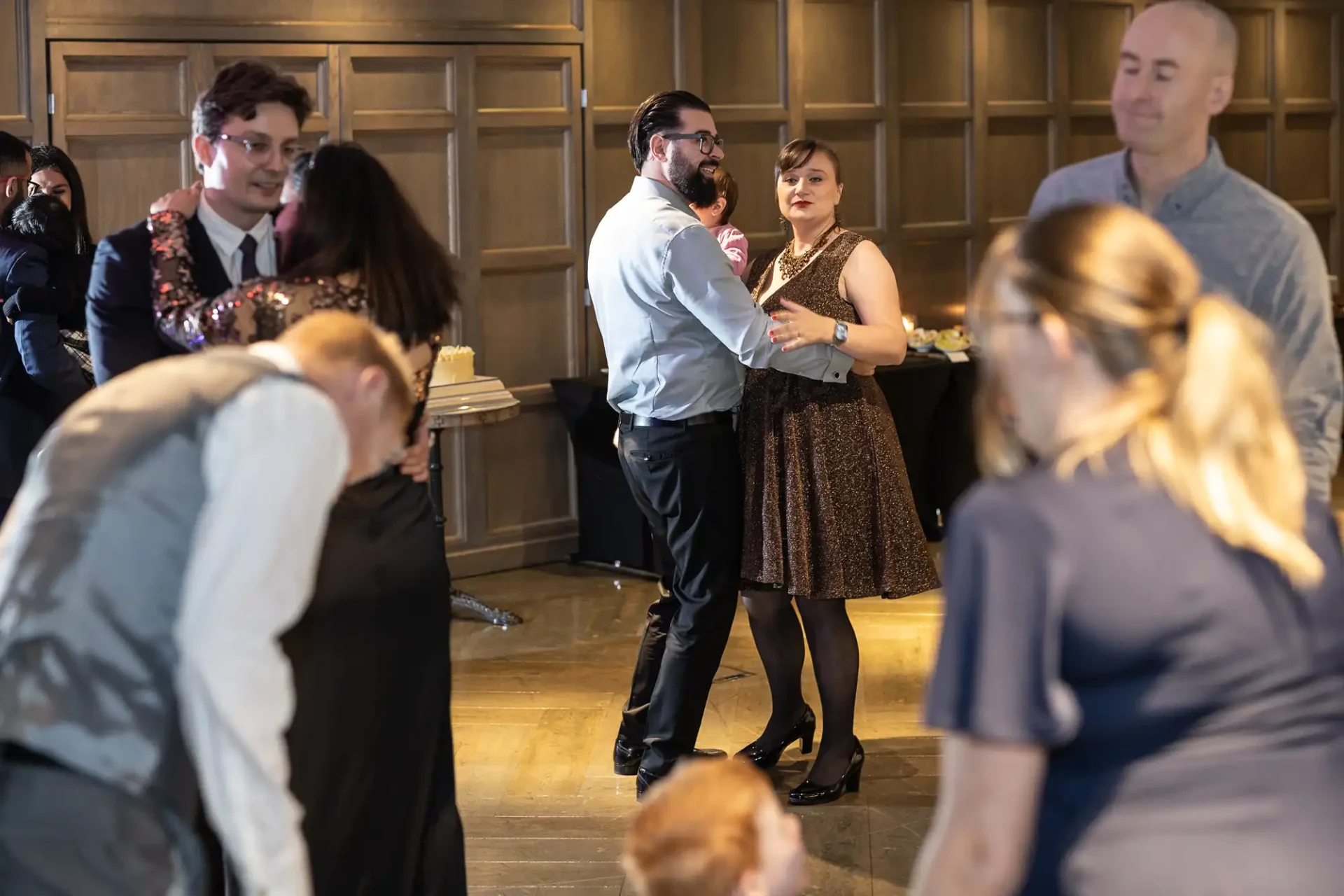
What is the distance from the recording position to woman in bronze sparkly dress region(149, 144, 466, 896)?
268 centimetres

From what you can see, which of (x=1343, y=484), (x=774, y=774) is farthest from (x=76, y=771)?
(x=1343, y=484)

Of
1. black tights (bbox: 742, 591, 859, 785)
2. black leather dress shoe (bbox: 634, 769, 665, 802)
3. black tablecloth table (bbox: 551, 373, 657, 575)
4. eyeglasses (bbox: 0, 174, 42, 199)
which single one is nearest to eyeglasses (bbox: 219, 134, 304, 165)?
black tights (bbox: 742, 591, 859, 785)

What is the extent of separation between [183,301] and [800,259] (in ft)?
5.69

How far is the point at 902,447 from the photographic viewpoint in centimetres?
661

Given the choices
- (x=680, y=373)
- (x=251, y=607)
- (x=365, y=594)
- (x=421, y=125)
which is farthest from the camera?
(x=421, y=125)

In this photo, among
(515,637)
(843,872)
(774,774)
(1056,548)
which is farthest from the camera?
(515,637)

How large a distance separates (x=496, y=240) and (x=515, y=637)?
169 centimetres

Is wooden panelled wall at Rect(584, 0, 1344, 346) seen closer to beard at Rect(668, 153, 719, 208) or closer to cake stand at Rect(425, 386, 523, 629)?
cake stand at Rect(425, 386, 523, 629)

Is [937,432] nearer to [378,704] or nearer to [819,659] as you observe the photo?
[819,659]

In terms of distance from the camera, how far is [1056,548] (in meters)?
1.46

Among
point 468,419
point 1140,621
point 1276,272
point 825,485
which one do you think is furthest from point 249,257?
point 468,419

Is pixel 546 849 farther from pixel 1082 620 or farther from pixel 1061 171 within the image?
pixel 1082 620

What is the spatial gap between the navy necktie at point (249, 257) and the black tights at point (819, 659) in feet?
5.39

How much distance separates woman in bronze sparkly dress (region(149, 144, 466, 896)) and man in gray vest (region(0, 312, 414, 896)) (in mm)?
782
